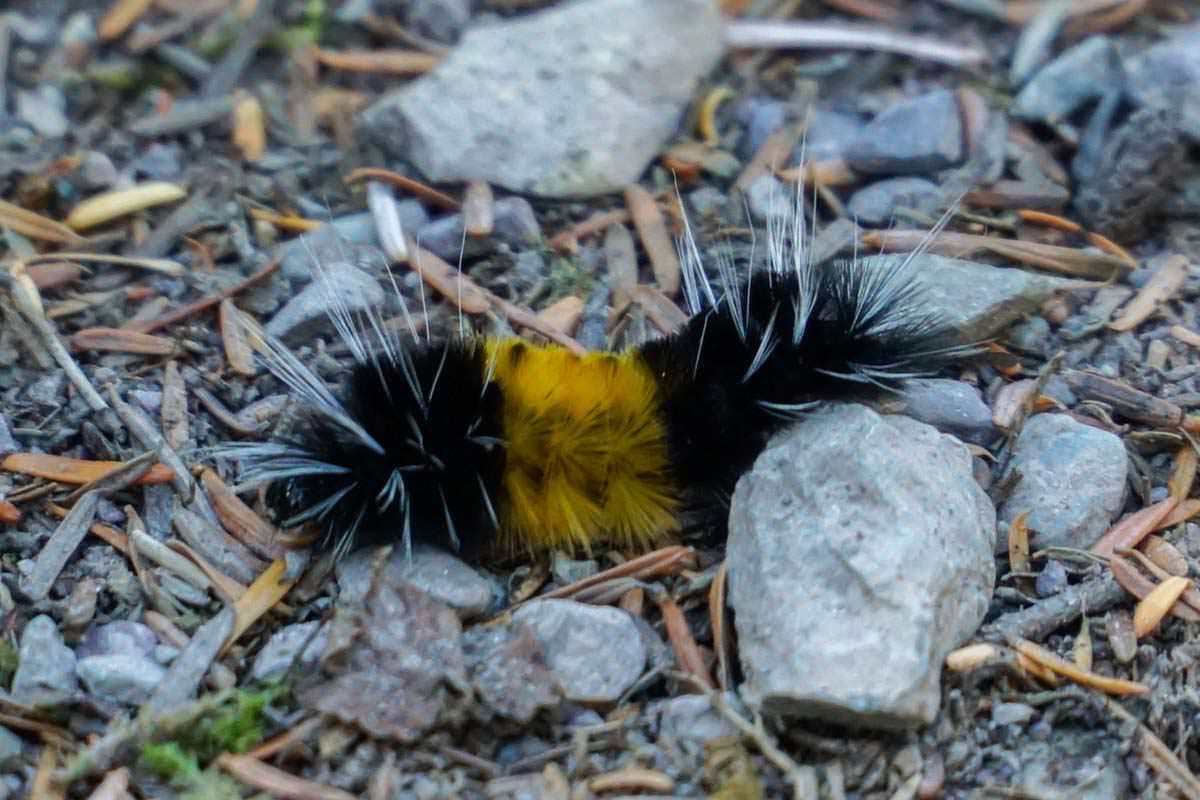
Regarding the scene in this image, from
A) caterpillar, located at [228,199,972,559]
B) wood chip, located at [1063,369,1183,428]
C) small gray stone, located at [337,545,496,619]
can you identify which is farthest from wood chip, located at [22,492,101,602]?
wood chip, located at [1063,369,1183,428]

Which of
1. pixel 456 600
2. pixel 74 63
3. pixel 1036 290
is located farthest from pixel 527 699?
pixel 74 63

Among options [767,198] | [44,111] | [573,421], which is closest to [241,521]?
[573,421]

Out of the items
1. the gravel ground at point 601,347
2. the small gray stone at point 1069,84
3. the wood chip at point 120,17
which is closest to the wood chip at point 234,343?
the gravel ground at point 601,347

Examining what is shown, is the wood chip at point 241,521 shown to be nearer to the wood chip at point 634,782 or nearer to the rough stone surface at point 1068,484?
the wood chip at point 634,782

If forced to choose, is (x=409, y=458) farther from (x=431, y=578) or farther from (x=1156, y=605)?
(x=1156, y=605)

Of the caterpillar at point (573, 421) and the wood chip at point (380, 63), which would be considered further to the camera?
the wood chip at point (380, 63)

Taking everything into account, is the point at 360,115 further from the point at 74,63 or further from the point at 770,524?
the point at 770,524
